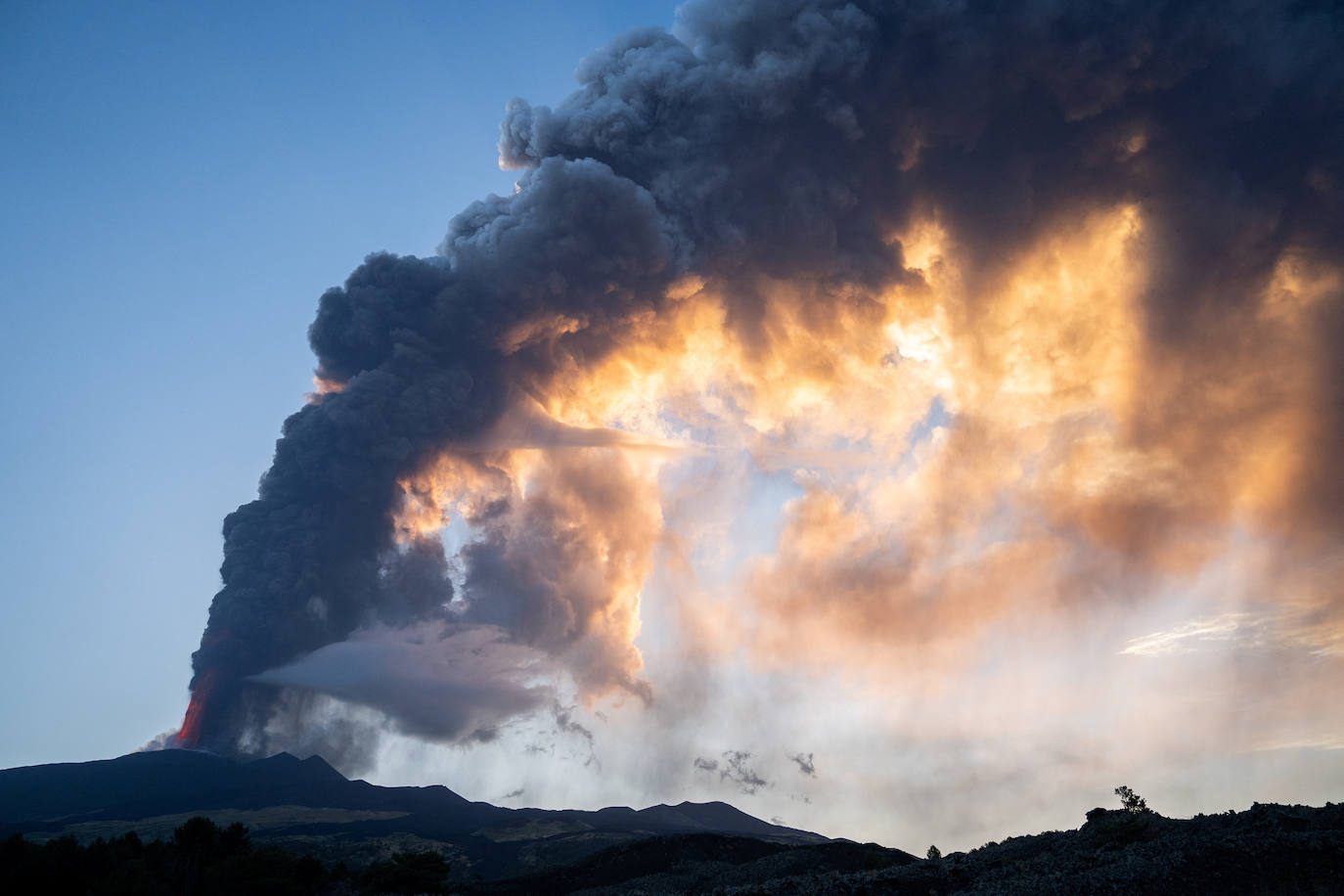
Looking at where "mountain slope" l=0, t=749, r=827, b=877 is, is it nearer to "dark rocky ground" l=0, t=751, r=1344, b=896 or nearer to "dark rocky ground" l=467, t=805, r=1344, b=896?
"dark rocky ground" l=0, t=751, r=1344, b=896

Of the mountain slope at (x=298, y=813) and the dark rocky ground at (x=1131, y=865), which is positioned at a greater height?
the dark rocky ground at (x=1131, y=865)

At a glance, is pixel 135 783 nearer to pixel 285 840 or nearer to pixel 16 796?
pixel 16 796

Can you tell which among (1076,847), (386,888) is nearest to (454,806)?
(386,888)

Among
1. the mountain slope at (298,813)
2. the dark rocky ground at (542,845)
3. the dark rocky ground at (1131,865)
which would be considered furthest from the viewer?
the mountain slope at (298,813)

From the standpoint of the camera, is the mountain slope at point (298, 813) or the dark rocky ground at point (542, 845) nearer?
the dark rocky ground at point (542, 845)

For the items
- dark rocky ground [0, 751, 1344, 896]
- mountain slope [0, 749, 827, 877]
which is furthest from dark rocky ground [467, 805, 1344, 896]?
mountain slope [0, 749, 827, 877]

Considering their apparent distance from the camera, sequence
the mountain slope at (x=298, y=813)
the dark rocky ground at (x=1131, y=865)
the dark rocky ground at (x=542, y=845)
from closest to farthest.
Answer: the dark rocky ground at (x=1131, y=865), the dark rocky ground at (x=542, y=845), the mountain slope at (x=298, y=813)

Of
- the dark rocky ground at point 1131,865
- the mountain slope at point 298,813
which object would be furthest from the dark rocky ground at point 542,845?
the mountain slope at point 298,813

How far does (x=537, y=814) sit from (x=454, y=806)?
45.4 ft

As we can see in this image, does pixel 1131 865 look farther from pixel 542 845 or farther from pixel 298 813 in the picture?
pixel 298 813

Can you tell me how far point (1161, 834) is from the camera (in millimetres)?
41625

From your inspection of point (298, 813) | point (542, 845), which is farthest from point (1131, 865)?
point (298, 813)

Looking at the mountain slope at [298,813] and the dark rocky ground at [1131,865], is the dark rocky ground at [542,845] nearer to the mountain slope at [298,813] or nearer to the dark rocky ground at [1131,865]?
the dark rocky ground at [1131,865]

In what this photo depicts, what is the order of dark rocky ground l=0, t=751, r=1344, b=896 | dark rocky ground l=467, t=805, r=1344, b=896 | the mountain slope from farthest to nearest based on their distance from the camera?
the mountain slope
dark rocky ground l=0, t=751, r=1344, b=896
dark rocky ground l=467, t=805, r=1344, b=896
